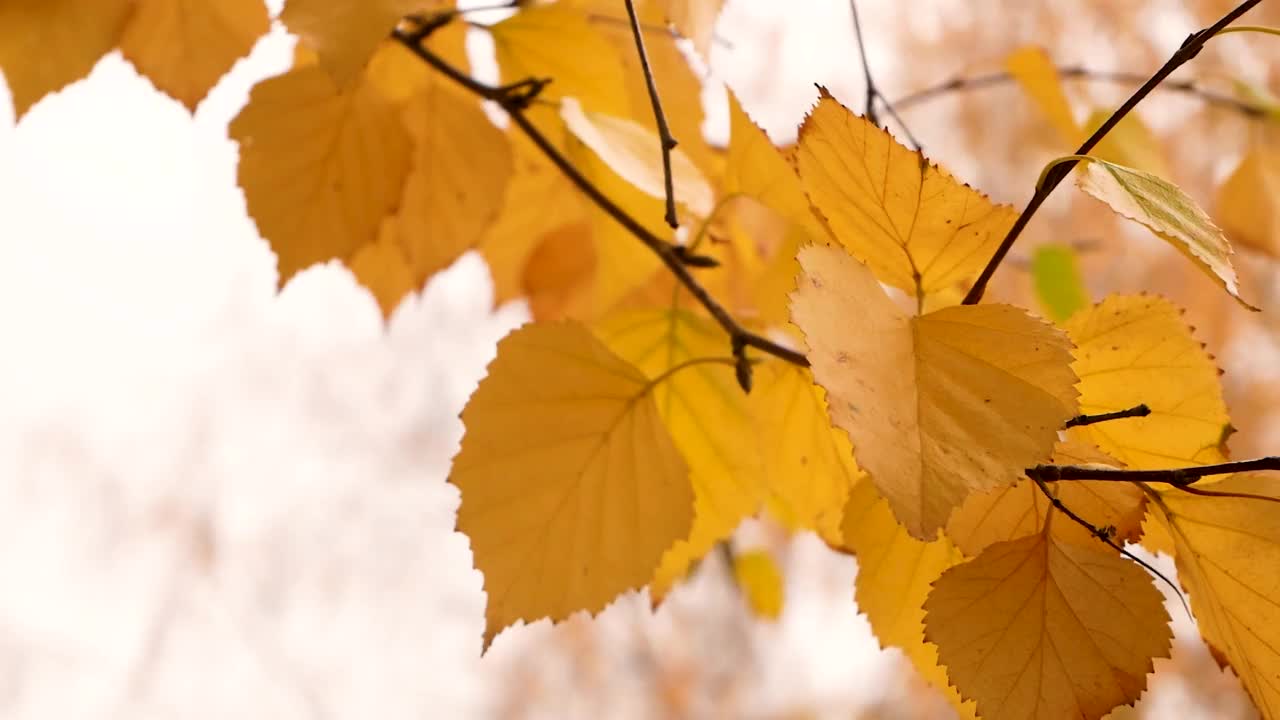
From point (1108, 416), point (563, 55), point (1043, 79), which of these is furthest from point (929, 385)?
point (1043, 79)

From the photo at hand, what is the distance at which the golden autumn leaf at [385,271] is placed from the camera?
18.1 inches

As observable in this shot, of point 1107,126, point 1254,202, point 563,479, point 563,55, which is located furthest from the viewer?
point 1254,202

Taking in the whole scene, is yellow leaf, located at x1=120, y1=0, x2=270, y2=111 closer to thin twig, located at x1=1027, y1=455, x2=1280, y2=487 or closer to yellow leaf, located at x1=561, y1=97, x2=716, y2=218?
yellow leaf, located at x1=561, y1=97, x2=716, y2=218

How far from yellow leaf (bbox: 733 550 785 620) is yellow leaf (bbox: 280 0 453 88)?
27.3 inches

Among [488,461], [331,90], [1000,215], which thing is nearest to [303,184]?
[331,90]

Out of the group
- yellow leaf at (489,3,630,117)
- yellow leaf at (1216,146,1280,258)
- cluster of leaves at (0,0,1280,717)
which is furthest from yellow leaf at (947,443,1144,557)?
yellow leaf at (1216,146,1280,258)

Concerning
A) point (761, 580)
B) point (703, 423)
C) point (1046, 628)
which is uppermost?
point (761, 580)

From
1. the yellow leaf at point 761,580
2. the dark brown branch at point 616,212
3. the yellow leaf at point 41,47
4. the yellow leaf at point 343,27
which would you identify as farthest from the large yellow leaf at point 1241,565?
the yellow leaf at point 761,580

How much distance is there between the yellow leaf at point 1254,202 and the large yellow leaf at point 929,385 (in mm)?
386

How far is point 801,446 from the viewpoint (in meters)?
0.35

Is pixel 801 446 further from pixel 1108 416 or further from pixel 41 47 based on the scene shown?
pixel 41 47

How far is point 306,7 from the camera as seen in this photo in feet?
1.03

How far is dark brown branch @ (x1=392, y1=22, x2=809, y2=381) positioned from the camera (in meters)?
0.30

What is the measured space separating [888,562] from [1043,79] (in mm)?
340
